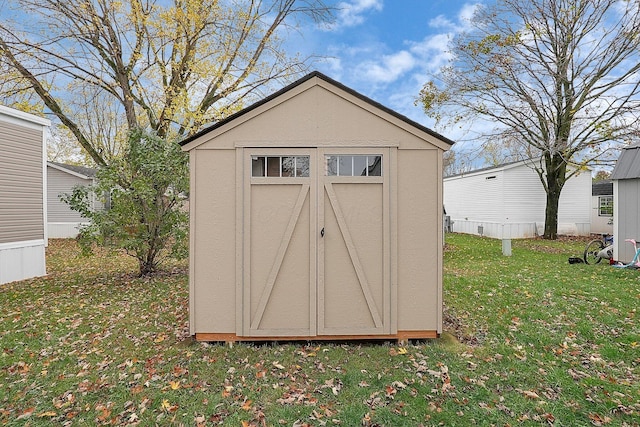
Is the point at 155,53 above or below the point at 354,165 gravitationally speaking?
above

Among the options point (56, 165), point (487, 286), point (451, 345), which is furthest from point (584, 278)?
point (56, 165)

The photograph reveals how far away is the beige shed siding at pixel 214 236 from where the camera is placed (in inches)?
165

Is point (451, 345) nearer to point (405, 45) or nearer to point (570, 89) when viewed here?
point (405, 45)

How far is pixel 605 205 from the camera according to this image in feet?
65.3

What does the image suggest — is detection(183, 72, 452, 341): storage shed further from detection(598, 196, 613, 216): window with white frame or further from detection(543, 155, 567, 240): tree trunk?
detection(598, 196, 613, 216): window with white frame

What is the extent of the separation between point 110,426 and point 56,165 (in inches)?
725

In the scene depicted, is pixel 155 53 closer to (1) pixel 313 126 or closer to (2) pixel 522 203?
(1) pixel 313 126

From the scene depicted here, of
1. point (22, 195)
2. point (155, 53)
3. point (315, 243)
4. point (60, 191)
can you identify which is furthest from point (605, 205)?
point (60, 191)

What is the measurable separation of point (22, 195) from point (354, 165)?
8611 mm

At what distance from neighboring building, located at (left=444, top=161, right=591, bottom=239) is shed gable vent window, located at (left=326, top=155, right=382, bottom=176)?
48.6ft

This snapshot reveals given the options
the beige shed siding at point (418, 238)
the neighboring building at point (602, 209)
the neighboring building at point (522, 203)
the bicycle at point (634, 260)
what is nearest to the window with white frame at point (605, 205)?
the neighboring building at point (602, 209)

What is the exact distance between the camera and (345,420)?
2.91 meters

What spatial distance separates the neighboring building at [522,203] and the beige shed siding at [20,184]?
17.8m

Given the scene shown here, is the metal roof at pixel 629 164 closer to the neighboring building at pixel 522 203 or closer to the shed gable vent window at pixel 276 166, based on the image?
the neighboring building at pixel 522 203
